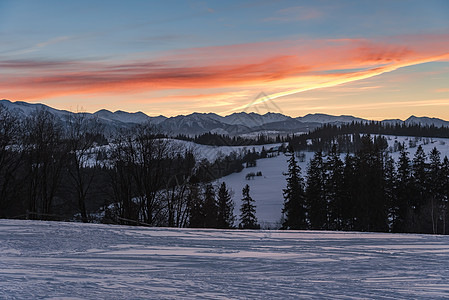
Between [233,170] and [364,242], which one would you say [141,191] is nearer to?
[364,242]

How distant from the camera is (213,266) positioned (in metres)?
9.28

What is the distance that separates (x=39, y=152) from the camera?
30203 millimetres

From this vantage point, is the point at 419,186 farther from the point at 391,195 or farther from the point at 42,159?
the point at 42,159

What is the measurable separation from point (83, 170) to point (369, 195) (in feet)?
99.6

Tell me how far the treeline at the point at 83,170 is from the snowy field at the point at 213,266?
16.9 m

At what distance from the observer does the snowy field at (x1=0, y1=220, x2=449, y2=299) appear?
711 centimetres

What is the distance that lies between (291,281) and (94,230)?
9317 mm

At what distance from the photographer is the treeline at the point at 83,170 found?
30297mm

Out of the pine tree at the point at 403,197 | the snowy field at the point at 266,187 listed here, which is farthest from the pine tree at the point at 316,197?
the snowy field at the point at 266,187

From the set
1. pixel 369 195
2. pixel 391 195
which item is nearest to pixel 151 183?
pixel 369 195

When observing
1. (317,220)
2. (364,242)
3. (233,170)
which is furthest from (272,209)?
(364,242)

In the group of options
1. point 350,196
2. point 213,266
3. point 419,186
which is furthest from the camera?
point 419,186

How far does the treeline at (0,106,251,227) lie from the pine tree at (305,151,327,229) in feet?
58.8

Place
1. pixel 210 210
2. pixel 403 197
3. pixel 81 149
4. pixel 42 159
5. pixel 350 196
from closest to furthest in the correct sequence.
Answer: pixel 42 159 < pixel 81 149 < pixel 350 196 < pixel 210 210 < pixel 403 197
